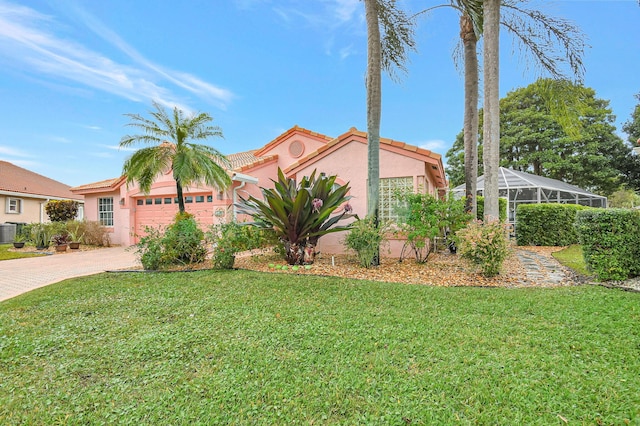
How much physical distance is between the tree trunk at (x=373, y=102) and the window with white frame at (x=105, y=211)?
16070 mm

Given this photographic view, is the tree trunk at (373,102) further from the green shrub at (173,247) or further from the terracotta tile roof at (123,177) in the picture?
the terracotta tile roof at (123,177)

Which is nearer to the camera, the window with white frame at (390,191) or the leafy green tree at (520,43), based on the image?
the leafy green tree at (520,43)

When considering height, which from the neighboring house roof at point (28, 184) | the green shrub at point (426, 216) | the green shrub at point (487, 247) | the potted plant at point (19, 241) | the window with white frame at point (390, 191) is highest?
the neighboring house roof at point (28, 184)

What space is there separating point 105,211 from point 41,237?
9.95 feet

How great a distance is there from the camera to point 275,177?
16.3 meters

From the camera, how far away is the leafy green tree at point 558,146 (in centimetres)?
2377

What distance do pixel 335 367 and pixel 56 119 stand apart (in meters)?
16.9

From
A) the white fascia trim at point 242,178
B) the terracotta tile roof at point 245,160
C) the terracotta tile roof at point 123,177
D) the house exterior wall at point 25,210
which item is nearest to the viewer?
the white fascia trim at point 242,178

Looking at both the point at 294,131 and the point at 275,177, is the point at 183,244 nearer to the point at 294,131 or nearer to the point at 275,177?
the point at 275,177

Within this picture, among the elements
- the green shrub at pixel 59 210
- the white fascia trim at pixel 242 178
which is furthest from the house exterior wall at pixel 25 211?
the white fascia trim at pixel 242 178

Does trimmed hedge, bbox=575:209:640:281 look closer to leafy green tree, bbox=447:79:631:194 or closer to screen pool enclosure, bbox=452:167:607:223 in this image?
screen pool enclosure, bbox=452:167:607:223

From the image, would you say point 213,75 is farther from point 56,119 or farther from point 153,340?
point 153,340

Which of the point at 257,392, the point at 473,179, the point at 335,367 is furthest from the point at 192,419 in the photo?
the point at 473,179

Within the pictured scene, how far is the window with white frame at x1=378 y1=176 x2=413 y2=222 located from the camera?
9.99m
